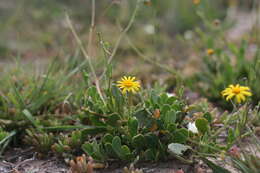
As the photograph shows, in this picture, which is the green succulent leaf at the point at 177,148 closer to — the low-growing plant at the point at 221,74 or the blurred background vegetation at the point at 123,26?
the low-growing plant at the point at 221,74

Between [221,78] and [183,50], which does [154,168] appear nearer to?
[221,78]

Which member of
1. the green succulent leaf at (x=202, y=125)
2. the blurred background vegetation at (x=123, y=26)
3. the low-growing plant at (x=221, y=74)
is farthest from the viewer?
the blurred background vegetation at (x=123, y=26)

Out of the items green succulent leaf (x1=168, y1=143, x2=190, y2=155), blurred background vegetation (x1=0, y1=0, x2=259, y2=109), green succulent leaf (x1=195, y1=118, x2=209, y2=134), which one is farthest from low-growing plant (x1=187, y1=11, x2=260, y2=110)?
green succulent leaf (x1=168, y1=143, x2=190, y2=155)

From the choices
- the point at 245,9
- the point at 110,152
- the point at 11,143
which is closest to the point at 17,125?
the point at 11,143

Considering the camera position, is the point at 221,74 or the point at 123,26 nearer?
the point at 221,74

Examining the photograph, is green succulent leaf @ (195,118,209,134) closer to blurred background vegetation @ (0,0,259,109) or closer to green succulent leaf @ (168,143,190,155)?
green succulent leaf @ (168,143,190,155)

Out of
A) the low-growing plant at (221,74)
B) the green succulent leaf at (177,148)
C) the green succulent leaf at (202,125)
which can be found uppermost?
the low-growing plant at (221,74)

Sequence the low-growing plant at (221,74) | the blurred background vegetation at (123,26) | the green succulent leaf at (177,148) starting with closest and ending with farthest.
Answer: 1. the green succulent leaf at (177,148)
2. the low-growing plant at (221,74)
3. the blurred background vegetation at (123,26)

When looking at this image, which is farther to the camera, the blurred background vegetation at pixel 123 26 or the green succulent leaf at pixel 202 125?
the blurred background vegetation at pixel 123 26

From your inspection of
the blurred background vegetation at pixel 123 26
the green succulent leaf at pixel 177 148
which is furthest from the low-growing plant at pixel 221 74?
the green succulent leaf at pixel 177 148

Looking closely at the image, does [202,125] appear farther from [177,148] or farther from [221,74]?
[221,74]

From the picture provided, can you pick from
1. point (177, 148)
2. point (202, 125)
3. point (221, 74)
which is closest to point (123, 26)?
point (221, 74)
